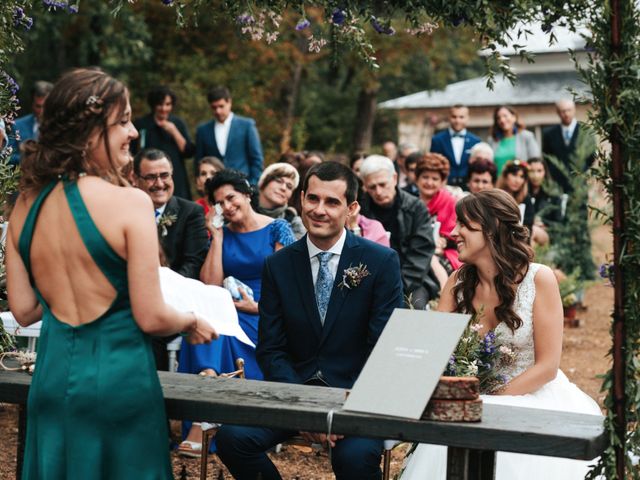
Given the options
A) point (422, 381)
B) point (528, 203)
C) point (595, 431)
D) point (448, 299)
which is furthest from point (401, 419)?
point (528, 203)

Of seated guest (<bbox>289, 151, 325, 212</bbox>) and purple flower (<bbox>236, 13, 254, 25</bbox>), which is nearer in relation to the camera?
purple flower (<bbox>236, 13, 254, 25</bbox>)

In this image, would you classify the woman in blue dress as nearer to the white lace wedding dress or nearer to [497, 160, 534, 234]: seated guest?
the white lace wedding dress

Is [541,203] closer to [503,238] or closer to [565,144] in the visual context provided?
[565,144]

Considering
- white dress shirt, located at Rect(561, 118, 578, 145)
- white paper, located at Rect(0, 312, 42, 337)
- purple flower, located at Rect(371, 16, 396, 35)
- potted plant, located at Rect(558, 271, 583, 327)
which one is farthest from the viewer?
white dress shirt, located at Rect(561, 118, 578, 145)

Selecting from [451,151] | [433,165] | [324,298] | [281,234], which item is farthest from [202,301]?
[451,151]

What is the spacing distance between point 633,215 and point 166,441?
5.85ft

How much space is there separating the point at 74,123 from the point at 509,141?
9.86 meters

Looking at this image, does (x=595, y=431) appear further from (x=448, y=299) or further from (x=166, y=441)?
(x=448, y=299)

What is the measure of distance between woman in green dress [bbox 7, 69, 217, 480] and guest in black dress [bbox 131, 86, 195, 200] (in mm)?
7416

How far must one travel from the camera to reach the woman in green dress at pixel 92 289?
344 cm

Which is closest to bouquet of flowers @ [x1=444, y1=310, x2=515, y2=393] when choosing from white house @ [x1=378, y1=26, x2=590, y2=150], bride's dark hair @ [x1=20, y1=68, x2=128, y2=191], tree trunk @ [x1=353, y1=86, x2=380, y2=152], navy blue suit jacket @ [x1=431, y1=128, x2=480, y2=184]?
bride's dark hair @ [x1=20, y1=68, x2=128, y2=191]

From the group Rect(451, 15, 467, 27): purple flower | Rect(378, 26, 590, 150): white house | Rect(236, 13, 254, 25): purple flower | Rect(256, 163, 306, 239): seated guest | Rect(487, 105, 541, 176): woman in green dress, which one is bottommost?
Rect(256, 163, 306, 239): seated guest

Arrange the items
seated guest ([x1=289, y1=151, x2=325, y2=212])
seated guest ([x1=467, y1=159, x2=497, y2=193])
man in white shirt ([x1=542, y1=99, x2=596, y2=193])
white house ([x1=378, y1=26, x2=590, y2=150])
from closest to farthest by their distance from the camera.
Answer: seated guest ([x1=289, y1=151, x2=325, y2=212]) → seated guest ([x1=467, y1=159, x2=497, y2=193]) → man in white shirt ([x1=542, y1=99, x2=596, y2=193]) → white house ([x1=378, y1=26, x2=590, y2=150])

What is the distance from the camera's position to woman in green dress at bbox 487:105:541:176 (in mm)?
12656
